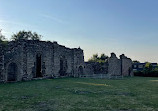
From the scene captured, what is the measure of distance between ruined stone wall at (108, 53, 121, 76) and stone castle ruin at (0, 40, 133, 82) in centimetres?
21

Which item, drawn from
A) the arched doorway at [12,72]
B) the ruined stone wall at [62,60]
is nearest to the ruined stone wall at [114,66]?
the ruined stone wall at [62,60]

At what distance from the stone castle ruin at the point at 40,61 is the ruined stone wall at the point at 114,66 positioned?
21 cm

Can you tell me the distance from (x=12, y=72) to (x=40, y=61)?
4.35 metres

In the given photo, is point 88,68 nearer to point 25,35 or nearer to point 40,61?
point 40,61

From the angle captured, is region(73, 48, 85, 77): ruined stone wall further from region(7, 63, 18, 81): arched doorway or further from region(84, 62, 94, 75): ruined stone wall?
region(7, 63, 18, 81): arched doorway

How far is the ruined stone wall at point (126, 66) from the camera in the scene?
35.8m

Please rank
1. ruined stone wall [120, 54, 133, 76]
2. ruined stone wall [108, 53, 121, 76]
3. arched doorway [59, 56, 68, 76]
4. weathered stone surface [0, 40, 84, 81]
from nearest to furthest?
weathered stone surface [0, 40, 84, 81]
arched doorway [59, 56, 68, 76]
ruined stone wall [108, 53, 121, 76]
ruined stone wall [120, 54, 133, 76]

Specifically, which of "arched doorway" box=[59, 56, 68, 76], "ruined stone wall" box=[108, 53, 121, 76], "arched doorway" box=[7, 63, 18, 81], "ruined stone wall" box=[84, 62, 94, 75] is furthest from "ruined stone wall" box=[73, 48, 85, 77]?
"arched doorway" box=[7, 63, 18, 81]

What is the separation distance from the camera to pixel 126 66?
1442 inches

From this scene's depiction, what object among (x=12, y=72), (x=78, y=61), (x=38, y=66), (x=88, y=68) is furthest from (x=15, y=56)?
(x=88, y=68)

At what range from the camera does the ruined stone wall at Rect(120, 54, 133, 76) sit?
35.8m

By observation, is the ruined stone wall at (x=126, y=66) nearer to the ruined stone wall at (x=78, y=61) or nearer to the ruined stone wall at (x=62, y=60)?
the ruined stone wall at (x=78, y=61)

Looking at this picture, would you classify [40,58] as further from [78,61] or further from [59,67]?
[78,61]

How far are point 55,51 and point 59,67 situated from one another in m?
2.71
